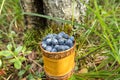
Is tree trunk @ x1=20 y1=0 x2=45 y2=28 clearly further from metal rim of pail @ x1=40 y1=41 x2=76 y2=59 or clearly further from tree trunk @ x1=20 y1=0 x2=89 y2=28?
metal rim of pail @ x1=40 y1=41 x2=76 y2=59

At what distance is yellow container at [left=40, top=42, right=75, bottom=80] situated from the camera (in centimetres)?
124

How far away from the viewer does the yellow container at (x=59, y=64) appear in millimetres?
1239

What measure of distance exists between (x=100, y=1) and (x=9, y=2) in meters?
0.74

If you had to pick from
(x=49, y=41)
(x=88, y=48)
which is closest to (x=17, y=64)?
(x=49, y=41)

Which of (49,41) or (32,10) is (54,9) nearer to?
(32,10)

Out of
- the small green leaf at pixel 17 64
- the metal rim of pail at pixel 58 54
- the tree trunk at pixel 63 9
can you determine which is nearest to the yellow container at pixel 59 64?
the metal rim of pail at pixel 58 54

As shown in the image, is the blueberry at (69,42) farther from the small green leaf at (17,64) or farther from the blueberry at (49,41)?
the small green leaf at (17,64)

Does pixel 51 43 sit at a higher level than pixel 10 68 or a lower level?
higher

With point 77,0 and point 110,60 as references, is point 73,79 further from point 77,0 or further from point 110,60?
point 77,0

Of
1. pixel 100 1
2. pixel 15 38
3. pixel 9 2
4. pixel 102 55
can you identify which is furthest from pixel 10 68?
pixel 100 1

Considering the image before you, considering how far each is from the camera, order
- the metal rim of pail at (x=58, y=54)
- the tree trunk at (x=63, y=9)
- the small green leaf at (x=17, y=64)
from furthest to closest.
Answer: the tree trunk at (x=63, y=9) → the small green leaf at (x=17, y=64) → the metal rim of pail at (x=58, y=54)

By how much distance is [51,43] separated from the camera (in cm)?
128

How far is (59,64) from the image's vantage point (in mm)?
1264

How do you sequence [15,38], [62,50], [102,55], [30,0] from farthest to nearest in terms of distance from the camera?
1. [15,38]
2. [30,0]
3. [102,55]
4. [62,50]
